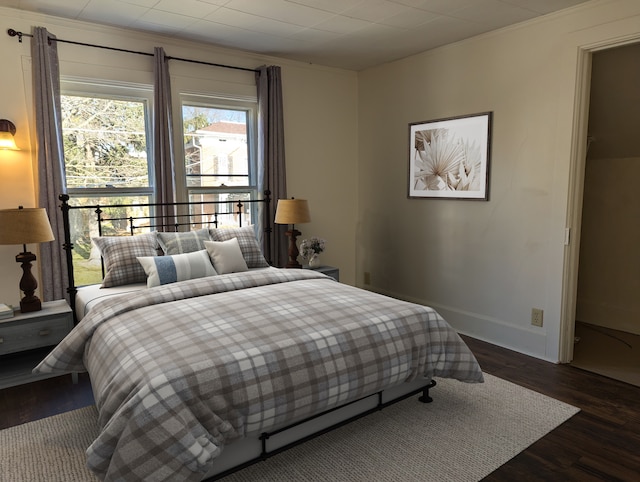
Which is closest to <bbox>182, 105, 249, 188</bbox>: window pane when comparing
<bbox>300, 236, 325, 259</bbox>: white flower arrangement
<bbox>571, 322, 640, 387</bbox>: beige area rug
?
<bbox>300, 236, 325, 259</bbox>: white flower arrangement

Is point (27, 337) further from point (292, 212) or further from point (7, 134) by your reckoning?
point (292, 212)

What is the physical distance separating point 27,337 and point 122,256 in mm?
774

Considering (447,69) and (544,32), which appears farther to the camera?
(447,69)

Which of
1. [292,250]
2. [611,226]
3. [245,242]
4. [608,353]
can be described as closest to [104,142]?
[245,242]

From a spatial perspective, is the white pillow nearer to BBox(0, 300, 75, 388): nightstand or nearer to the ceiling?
BBox(0, 300, 75, 388): nightstand

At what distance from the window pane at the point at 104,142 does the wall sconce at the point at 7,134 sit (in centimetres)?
37

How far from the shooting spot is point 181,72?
3.79 meters

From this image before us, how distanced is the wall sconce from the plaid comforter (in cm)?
147

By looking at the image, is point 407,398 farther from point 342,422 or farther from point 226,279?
point 226,279

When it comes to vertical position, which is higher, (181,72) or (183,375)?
(181,72)

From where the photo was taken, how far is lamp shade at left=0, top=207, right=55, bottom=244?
9.19 feet

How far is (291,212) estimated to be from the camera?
159 inches

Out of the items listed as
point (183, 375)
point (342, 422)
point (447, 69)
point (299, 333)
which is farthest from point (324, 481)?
point (447, 69)

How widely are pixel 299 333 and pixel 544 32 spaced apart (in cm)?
283
